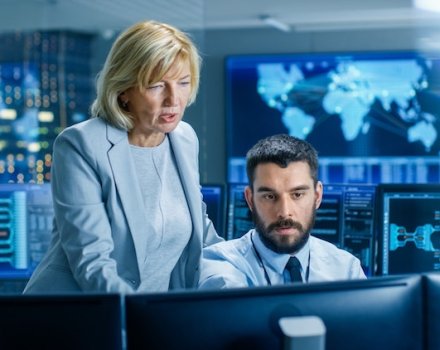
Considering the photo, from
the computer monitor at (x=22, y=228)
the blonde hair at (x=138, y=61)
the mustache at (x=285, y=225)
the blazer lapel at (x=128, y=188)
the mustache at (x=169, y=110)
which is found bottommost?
the computer monitor at (x=22, y=228)

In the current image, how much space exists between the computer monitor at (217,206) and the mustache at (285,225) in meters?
0.85

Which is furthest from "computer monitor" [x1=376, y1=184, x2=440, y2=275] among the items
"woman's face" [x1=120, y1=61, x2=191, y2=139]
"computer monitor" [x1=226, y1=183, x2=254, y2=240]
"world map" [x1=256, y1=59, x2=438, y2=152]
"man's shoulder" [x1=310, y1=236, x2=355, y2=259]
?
"world map" [x1=256, y1=59, x2=438, y2=152]

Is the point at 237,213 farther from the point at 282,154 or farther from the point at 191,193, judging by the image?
the point at 191,193

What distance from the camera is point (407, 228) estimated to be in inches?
102

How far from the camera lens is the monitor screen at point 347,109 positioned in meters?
6.30

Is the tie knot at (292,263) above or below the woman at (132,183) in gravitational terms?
below

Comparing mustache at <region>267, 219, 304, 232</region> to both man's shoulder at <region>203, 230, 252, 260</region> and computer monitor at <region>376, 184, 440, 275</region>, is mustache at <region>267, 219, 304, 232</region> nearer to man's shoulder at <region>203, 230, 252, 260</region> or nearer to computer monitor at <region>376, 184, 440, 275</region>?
man's shoulder at <region>203, 230, 252, 260</region>

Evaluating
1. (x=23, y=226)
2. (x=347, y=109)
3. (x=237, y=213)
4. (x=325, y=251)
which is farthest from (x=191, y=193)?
(x=347, y=109)

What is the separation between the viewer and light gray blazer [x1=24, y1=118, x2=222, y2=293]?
171cm

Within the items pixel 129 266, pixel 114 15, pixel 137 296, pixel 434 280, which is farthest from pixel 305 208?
pixel 114 15

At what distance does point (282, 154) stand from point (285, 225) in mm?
184

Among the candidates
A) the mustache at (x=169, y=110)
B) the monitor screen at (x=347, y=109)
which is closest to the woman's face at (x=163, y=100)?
the mustache at (x=169, y=110)

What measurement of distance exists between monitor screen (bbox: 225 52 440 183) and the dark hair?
4.31 metres

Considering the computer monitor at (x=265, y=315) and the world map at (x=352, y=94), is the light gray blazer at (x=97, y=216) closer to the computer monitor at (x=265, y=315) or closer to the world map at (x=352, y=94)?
the computer monitor at (x=265, y=315)
